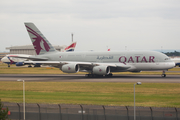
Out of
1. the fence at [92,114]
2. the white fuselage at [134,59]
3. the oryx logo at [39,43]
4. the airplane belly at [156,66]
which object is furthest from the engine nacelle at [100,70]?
the fence at [92,114]

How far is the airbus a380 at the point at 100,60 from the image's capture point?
5338 centimetres

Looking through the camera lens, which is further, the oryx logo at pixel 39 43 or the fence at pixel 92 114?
the oryx logo at pixel 39 43

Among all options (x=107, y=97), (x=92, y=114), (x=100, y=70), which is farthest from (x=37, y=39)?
(x=92, y=114)

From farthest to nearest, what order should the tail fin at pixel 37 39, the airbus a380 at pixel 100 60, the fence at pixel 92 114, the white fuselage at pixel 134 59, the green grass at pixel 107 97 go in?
the tail fin at pixel 37 39, the airbus a380 at pixel 100 60, the white fuselage at pixel 134 59, the green grass at pixel 107 97, the fence at pixel 92 114

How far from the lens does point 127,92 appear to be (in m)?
34.4

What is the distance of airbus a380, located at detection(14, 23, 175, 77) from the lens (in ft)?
175

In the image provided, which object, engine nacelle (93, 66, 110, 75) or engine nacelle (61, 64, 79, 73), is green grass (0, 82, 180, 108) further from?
engine nacelle (61, 64, 79, 73)

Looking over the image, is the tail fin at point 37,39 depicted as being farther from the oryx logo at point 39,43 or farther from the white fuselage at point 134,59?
the white fuselage at point 134,59

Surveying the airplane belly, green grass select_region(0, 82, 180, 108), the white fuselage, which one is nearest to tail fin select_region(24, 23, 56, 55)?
the white fuselage

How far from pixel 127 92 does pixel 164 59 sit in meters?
21.6

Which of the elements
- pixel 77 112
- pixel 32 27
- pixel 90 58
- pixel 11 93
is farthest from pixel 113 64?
pixel 77 112

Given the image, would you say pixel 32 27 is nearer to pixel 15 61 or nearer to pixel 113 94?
pixel 113 94

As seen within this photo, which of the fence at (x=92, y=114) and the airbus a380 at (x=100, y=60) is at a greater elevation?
the airbus a380 at (x=100, y=60)

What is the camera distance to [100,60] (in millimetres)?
58875
